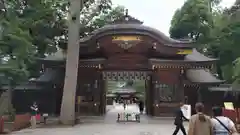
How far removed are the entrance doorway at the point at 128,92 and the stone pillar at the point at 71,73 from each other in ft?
13.7

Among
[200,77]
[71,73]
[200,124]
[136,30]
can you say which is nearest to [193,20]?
[200,77]

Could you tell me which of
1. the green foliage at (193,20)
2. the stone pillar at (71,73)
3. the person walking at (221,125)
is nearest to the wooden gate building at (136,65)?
the stone pillar at (71,73)

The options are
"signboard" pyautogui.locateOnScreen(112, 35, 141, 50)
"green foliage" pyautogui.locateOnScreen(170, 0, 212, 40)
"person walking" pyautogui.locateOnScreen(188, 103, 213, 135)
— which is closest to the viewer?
"person walking" pyautogui.locateOnScreen(188, 103, 213, 135)

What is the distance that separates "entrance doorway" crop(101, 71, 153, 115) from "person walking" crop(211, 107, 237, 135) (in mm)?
16280

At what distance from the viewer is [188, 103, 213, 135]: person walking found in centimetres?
547

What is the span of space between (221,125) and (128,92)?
1791 inches

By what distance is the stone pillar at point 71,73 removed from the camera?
58.4 ft

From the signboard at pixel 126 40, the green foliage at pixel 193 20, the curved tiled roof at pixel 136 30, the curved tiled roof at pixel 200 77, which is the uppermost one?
the green foliage at pixel 193 20

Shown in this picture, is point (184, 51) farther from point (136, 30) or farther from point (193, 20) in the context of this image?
point (193, 20)

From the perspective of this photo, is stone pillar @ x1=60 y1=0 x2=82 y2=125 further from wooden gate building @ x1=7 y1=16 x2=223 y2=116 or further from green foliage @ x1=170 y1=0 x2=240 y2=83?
green foliage @ x1=170 y1=0 x2=240 y2=83

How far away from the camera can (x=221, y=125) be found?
538cm

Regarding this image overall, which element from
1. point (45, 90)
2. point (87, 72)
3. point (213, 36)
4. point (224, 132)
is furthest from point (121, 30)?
point (224, 132)

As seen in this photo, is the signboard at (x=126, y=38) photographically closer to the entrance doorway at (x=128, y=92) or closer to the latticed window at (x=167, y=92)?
the entrance doorway at (x=128, y=92)

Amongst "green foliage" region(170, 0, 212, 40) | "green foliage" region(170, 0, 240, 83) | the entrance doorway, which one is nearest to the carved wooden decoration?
the entrance doorway
